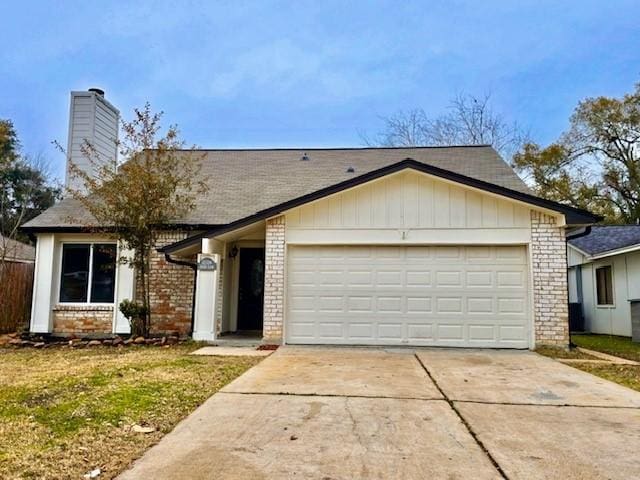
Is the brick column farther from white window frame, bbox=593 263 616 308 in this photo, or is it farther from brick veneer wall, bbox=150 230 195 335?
white window frame, bbox=593 263 616 308

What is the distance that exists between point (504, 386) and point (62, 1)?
1419 cm

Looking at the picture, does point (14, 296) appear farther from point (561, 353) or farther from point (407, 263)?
point (561, 353)

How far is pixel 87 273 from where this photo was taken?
1167 cm

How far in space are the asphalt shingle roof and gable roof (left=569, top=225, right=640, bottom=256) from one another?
3755 mm

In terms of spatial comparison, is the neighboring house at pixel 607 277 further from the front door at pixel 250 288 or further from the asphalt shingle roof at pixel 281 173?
the front door at pixel 250 288

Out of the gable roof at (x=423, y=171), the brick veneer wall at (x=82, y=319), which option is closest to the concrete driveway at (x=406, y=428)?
the gable roof at (x=423, y=171)

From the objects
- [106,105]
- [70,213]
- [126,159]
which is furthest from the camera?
[106,105]

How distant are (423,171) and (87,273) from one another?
8280 millimetres

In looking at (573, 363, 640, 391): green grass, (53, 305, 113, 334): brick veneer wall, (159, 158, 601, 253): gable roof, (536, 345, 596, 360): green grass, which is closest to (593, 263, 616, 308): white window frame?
(536, 345, 596, 360): green grass

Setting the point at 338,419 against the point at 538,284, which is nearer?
the point at 338,419

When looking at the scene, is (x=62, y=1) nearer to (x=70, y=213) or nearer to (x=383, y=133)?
(x=70, y=213)

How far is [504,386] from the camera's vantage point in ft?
19.8

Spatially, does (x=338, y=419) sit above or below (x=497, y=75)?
below

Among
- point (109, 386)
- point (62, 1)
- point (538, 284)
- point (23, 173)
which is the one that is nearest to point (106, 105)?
point (62, 1)
